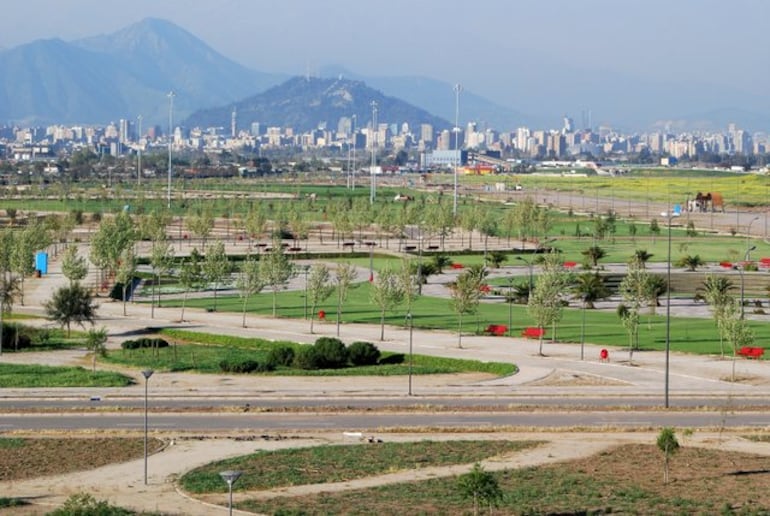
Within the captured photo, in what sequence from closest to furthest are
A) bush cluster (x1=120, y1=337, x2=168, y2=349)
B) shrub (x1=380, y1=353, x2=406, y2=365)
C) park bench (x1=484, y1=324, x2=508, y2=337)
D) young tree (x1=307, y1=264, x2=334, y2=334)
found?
shrub (x1=380, y1=353, x2=406, y2=365) < bush cluster (x1=120, y1=337, x2=168, y2=349) < park bench (x1=484, y1=324, x2=508, y2=337) < young tree (x1=307, y1=264, x2=334, y2=334)

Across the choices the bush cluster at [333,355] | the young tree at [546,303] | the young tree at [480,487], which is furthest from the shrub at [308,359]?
the young tree at [480,487]

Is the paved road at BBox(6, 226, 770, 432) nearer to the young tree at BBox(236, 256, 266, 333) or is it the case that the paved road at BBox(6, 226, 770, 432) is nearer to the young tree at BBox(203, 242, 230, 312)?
the young tree at BBox(236, 256, 266, 333)

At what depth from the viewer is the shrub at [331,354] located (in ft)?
171

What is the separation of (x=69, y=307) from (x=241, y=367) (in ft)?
41.3

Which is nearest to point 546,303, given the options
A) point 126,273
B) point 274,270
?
point 274,270

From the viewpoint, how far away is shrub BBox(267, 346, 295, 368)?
52219 millimetres

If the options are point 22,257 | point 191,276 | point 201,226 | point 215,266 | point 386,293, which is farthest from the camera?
point 201,226

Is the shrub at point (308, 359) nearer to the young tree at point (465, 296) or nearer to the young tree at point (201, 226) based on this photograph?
the young tree at point (465, 296)

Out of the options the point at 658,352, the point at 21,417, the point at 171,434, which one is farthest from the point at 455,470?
the point at 658,352

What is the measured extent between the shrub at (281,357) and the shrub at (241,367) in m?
0.73

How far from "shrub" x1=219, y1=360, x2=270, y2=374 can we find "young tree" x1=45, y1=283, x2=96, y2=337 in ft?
37.4

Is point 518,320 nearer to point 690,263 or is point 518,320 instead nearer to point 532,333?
point 532,333

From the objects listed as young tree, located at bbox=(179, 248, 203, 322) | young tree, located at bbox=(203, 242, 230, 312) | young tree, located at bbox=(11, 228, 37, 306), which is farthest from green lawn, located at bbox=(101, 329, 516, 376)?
young tree, located at bbox=(11, 228, 37, 306)

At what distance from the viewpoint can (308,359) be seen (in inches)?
2052
